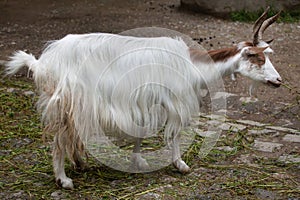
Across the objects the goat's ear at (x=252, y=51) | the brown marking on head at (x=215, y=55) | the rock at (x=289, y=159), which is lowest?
the rock at (x=289, y=159)

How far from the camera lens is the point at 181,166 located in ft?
13.8

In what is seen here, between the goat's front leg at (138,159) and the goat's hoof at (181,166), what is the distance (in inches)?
9.3

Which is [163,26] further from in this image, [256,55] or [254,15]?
[256,55]

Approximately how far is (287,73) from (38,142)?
3232mm

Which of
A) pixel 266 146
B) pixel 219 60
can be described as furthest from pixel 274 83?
pixel 266 146

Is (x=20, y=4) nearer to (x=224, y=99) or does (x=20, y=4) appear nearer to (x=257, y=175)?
(x=224, y=99)

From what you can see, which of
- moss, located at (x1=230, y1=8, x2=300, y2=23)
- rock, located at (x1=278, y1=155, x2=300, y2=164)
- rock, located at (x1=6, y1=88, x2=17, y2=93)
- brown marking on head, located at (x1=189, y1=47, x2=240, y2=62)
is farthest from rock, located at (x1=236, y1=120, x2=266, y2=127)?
moss, located at (x1=230, y1=8, x2=300, y2=23)

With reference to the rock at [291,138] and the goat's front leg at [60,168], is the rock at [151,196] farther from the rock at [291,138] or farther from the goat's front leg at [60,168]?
the rock at [291,138]

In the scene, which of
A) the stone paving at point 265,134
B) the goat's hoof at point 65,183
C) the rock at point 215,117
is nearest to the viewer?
the goat's hoof at point 65,183

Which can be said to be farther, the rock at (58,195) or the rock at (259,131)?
the rock at (259,131)

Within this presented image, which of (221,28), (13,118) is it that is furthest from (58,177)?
(221,28)

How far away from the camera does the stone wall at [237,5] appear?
9.26 m

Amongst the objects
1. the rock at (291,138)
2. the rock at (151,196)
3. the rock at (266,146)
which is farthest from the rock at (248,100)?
the rock at (151,196)

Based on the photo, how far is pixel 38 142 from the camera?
482 cm
